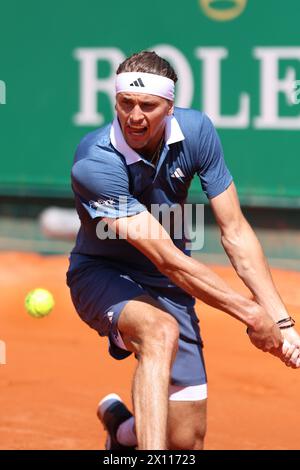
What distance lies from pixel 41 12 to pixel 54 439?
5.70m

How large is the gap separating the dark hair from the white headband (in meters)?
0.03

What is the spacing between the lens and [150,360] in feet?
14.1

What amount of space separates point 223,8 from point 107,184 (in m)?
5.60

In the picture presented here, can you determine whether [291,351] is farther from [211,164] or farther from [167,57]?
[167,57]

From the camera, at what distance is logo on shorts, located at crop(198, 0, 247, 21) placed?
9.73m

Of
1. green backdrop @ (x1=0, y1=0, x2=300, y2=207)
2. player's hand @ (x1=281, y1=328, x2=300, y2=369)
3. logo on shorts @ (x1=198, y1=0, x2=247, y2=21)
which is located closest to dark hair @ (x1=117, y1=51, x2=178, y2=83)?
player's hand @ (x1=281, y1=328, x2=300, y2=369)

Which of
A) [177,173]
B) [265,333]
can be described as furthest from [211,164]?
[265,333]

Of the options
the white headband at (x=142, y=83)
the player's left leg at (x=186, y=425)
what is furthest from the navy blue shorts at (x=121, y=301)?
the white headband at (x=142, y=83)

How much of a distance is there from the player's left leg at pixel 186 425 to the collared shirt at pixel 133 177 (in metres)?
0.62

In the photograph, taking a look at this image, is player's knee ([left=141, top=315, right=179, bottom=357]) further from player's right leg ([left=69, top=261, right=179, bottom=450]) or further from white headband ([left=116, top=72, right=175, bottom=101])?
white headband ([left=116, top=72, right=175, bottom=101])

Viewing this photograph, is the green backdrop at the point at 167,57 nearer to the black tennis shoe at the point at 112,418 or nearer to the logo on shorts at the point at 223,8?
the logo on shorts at the point at 223,8
